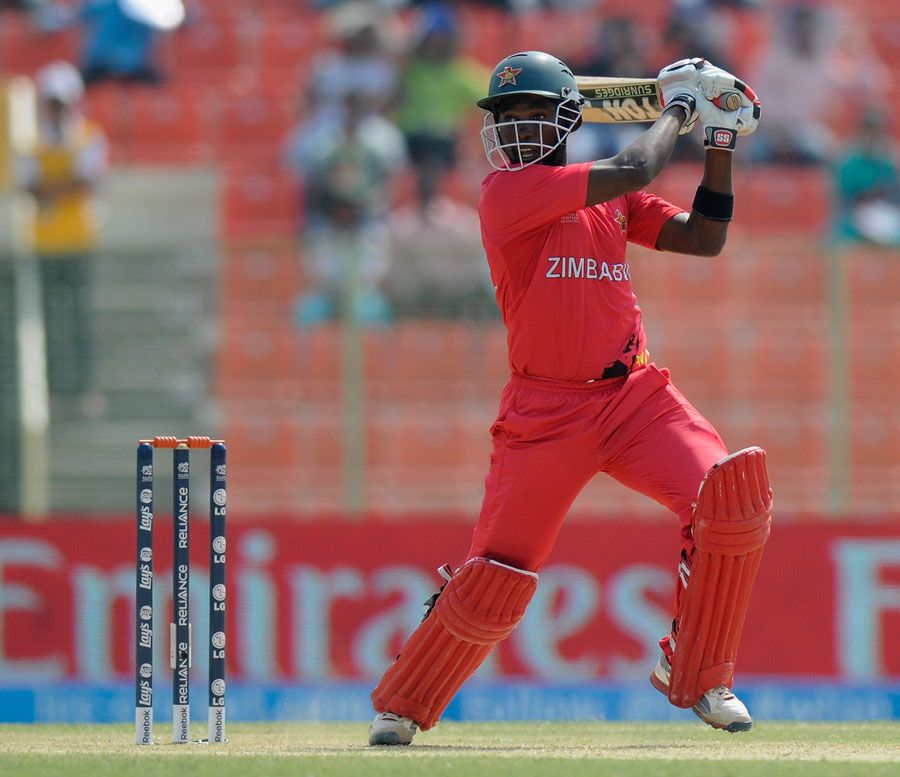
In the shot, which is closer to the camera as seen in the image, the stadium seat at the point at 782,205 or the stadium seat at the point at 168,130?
the stadium seat at the point at 782,205

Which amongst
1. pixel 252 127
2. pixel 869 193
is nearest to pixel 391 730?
pixel 869 193

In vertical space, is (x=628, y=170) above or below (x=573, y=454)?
above

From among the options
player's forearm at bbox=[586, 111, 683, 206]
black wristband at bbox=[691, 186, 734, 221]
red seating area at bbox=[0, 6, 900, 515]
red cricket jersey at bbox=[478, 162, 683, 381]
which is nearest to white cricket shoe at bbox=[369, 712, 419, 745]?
red cricket jersey at bbox=[478, 162, 683, 381]

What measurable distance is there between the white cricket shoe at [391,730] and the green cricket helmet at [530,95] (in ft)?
5.22

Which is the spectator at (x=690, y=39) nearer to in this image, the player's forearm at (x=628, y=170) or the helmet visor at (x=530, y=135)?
the helmet visor at (x=530, y=135)

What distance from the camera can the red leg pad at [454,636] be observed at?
4758 mm

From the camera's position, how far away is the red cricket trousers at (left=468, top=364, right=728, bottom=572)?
4.78 m

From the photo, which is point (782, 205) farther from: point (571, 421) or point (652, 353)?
point (571, 421)

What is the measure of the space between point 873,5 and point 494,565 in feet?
29.0

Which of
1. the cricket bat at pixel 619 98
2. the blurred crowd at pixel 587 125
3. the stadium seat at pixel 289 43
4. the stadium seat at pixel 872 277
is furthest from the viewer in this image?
the stadium seat at pixel 289 43

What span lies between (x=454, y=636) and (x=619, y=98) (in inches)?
65.0

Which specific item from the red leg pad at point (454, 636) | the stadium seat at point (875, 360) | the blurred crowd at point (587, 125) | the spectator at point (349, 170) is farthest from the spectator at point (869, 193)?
the red leg pad at point (454, 636)

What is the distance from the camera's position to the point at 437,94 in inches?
433

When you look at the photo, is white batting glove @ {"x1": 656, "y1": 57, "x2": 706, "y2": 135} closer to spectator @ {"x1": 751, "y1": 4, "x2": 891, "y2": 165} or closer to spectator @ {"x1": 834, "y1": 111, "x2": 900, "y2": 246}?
spectator @ {"x1": 834, "y1": 111, "x2": 900, "y2": 246}
